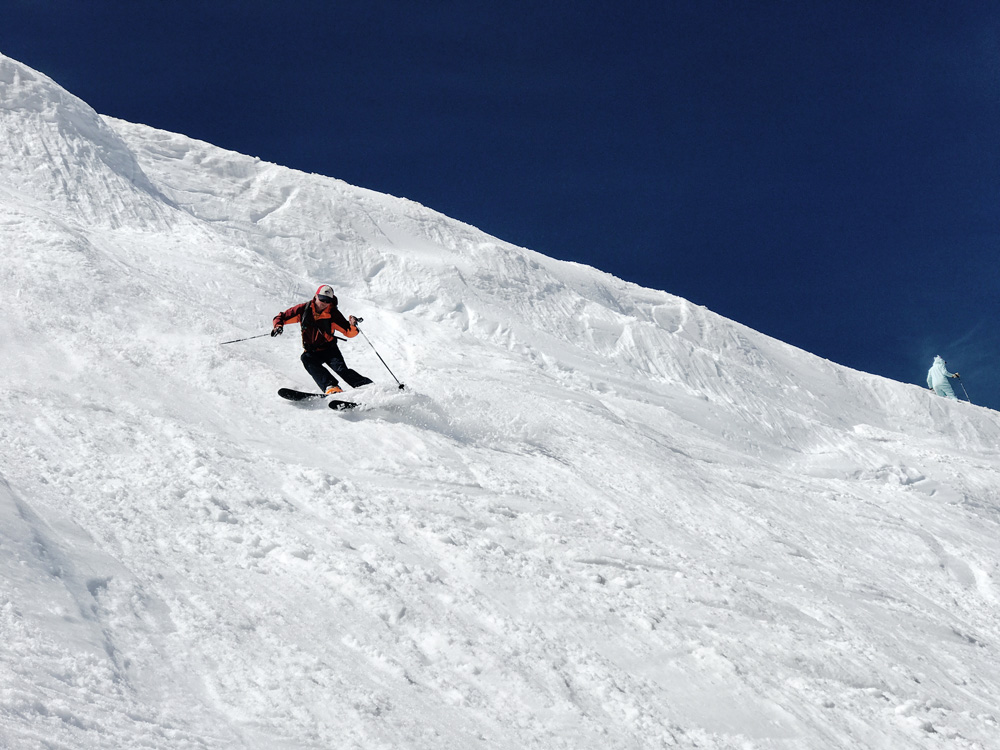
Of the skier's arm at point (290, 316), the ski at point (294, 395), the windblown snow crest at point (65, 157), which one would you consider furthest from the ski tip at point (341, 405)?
the windblown snow crest at point (65, 157)

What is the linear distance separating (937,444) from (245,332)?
67.3ft

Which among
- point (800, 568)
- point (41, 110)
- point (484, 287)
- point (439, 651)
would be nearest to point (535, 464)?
point (800, 568)

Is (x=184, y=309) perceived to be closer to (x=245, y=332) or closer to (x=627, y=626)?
(x=245, y=332)

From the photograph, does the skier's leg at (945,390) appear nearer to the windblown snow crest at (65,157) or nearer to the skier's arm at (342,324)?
the skier's arm at (342,324)

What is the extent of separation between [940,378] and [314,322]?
3096 centimetres

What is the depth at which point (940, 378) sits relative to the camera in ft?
107

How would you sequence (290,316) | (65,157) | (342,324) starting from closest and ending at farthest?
(290,316), (342,324), (65,157)

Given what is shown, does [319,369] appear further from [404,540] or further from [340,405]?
[404,540]

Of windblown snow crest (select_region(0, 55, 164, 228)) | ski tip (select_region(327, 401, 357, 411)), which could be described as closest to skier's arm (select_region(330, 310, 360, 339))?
ski tip (select_region(327, 401, 357, 411))

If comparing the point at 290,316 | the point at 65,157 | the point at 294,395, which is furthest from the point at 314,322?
the point at 65,157

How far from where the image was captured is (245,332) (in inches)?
491

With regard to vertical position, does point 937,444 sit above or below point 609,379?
above

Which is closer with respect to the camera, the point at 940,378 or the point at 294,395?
the point at 294,395

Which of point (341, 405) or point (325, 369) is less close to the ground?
point (325, 369)
